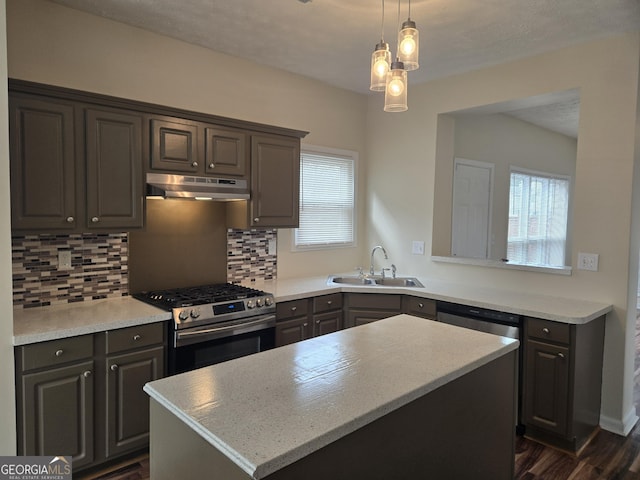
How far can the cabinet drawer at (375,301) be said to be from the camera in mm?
3537

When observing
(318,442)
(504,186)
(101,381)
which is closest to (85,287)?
(101,381)

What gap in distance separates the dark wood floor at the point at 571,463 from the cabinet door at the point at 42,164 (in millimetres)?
1472

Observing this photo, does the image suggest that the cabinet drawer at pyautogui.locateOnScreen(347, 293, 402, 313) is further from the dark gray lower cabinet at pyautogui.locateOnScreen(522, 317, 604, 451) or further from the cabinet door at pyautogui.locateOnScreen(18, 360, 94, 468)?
the cabinet door at pyautogui.locateOnScreen(18, 360, 94, 468)

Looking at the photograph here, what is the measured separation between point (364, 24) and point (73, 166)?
2048 millimetres

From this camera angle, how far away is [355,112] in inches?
176

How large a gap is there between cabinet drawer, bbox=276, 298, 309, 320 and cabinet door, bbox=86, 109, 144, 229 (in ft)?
3.81

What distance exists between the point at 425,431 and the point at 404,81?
150cm

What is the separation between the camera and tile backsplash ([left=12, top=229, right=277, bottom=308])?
2537mm

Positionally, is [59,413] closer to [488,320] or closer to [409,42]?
[409,42]

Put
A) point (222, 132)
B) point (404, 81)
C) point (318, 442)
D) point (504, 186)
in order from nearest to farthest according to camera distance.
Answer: point (318, 442), point (404, 81), point (222, 132), point (504, 186)

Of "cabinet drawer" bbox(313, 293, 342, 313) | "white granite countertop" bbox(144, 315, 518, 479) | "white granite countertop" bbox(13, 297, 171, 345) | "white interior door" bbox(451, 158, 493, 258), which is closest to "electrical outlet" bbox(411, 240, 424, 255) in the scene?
"white interior door" bbox(451, 158, 493, 258)

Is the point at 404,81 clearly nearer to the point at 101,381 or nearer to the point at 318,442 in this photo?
the point at 318,442

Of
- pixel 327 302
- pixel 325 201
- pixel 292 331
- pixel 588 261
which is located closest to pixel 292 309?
pixel 292 331

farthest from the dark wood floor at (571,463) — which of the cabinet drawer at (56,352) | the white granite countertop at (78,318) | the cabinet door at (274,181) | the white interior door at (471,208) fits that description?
the white interior door at (471,208)
